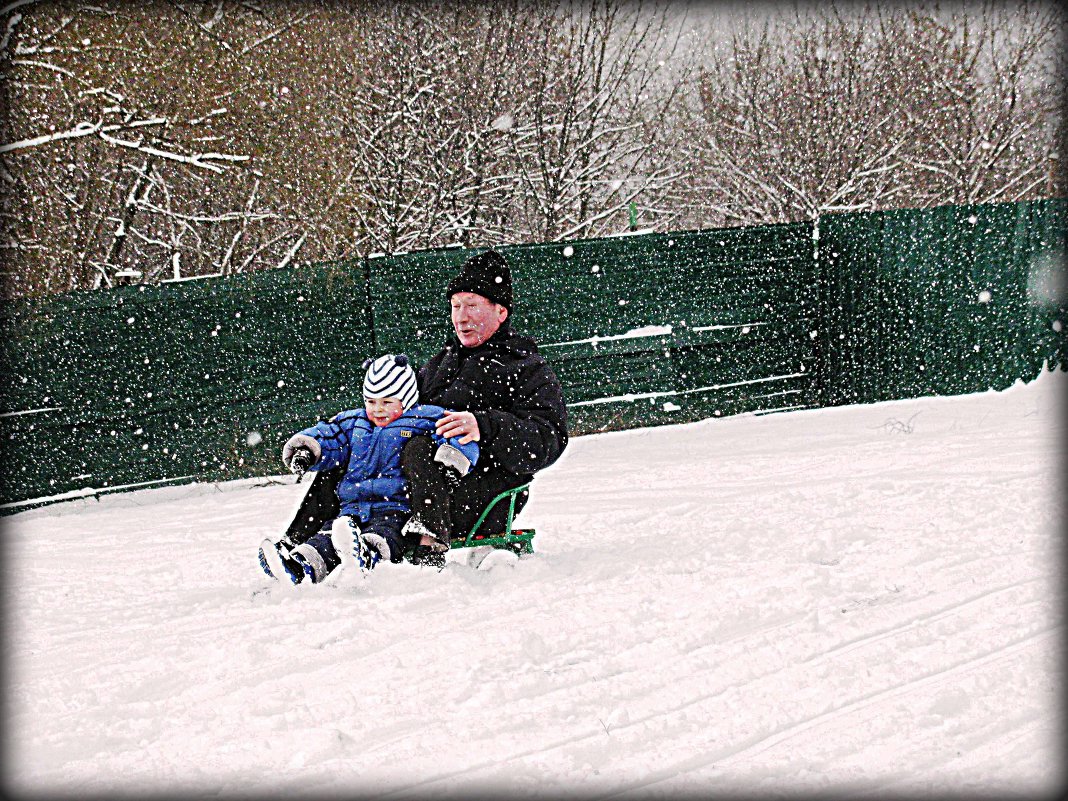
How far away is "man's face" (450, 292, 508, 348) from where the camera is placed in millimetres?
4320

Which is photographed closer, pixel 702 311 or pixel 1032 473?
pixel 1032 473

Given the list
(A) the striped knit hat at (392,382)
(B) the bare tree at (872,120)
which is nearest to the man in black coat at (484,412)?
(A) the striped knit hat at (392,382)

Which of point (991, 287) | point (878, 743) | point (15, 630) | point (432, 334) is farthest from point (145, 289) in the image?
point (991, 287)

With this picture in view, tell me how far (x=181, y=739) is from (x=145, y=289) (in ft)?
22.0

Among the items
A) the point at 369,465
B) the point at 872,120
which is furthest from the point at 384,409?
the point at 872,120

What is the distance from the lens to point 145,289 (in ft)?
27.7

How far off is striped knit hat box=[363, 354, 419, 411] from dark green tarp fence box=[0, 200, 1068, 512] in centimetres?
489

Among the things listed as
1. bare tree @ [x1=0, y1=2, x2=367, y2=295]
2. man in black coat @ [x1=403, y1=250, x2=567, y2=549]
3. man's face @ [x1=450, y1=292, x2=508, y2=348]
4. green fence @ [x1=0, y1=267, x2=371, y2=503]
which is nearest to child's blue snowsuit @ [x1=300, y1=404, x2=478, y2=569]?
man in black coat @ [x1=403, y1=250, x2=567, y2=549]

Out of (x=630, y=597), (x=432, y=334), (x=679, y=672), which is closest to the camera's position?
(x=679, y=672)

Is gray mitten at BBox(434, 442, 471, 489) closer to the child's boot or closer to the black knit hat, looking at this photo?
the child's boot

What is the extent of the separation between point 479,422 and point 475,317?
62 centimetres

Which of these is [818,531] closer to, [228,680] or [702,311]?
[228,680]

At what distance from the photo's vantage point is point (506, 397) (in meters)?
4.21

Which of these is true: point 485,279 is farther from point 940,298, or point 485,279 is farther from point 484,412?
point 940,298
